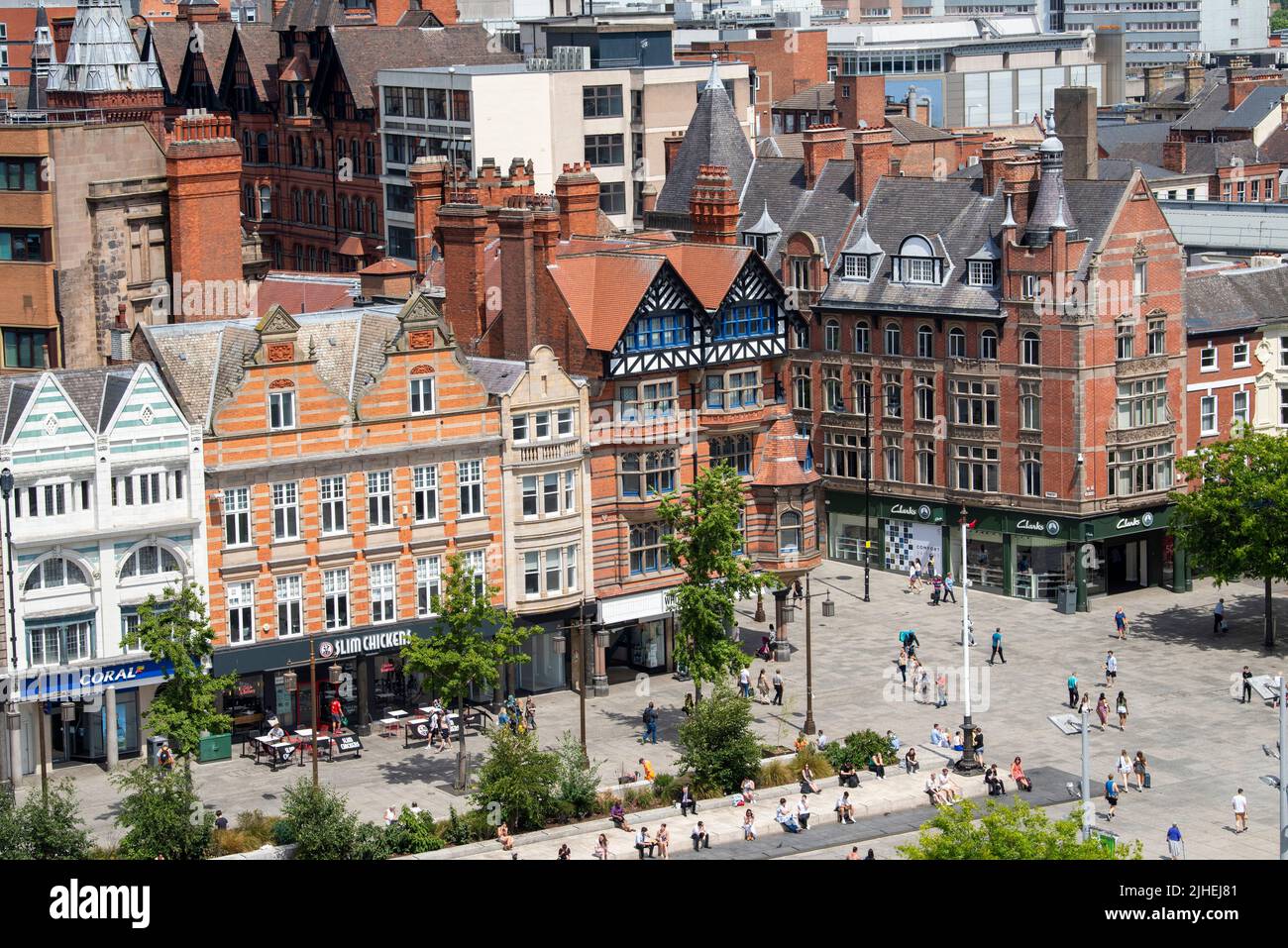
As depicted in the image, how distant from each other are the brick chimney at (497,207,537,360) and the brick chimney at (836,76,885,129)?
62921 millimetres

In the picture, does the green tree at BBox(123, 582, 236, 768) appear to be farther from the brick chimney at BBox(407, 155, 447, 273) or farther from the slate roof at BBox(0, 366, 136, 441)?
the brick chimney at BBox(407, 155, 447, 273)

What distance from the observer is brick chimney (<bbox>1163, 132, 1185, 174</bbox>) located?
144000 mm

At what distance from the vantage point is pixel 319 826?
188 ft

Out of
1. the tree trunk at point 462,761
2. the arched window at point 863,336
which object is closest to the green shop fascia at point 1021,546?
the arched window at point 863,336

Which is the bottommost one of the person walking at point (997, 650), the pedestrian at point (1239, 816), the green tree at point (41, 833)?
the pedestrian at point (1239, 816)

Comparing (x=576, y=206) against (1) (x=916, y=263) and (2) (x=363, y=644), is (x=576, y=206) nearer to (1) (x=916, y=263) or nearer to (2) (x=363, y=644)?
(1) (x=916, y=263)

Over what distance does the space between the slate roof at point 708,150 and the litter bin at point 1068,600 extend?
29.0m

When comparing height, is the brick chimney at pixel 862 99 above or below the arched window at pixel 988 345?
above

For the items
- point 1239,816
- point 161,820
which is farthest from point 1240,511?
point 161,820

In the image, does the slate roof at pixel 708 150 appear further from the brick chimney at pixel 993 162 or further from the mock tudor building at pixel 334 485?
the mock tudor building at pixel 334 485

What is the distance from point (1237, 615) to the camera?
299ft

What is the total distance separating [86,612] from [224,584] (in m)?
4.72

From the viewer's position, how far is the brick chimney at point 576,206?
3561 inches

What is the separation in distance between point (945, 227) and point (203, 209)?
109 feet
